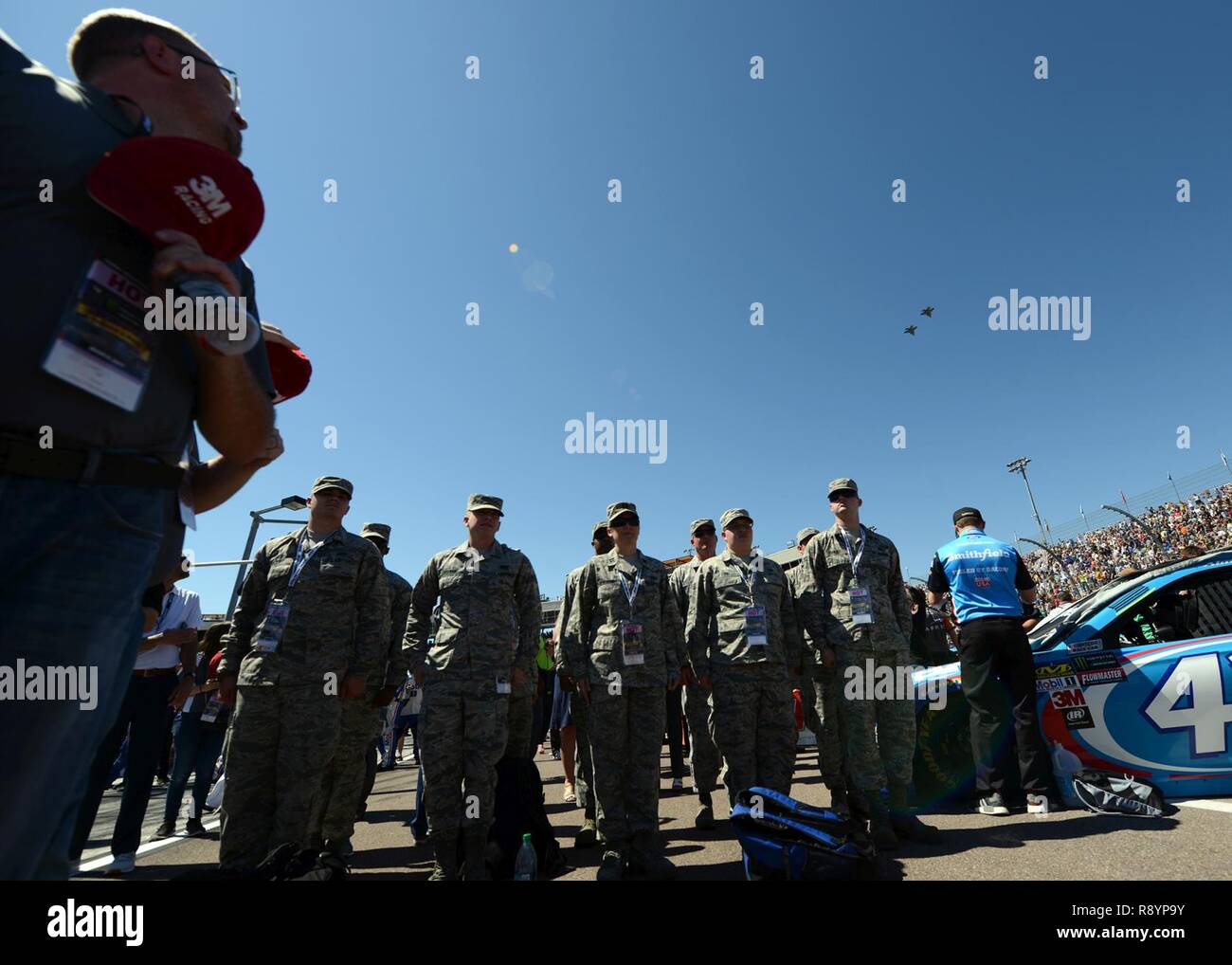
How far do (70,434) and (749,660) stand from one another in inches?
160

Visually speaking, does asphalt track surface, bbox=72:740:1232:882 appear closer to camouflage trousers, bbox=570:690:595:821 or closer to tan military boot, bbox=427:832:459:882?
camouflage trousers, bbox=570:690:595:821

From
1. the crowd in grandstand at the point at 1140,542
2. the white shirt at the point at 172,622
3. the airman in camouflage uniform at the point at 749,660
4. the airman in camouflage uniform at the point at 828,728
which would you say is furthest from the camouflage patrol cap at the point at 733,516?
the crowd in grandstand at the point at 1140,542

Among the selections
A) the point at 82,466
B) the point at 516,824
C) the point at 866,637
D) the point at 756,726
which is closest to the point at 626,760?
the point at 516,824

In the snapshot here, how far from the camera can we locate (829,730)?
4.53m

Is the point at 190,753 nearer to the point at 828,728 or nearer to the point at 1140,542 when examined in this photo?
the point at 828,728

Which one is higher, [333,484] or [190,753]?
[333,484]

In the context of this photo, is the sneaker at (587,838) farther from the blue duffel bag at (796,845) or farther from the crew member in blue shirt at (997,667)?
the crew member in blue shirt at (997,667)

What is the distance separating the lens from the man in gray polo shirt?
96 centimetres

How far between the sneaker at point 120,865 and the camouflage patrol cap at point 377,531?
290 cm

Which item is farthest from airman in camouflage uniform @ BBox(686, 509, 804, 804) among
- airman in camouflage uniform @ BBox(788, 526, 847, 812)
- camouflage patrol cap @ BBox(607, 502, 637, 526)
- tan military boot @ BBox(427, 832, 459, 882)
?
tan military boot @ BBox(427, 832, 459, 882)

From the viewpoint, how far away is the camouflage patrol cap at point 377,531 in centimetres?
592

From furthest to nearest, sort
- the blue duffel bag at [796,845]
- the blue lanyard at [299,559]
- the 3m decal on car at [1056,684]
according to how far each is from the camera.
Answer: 1. the 3m decal on car at [1056,684]
2. the blue lanyard at [299,559]
3. the blue duffel bag at [796,845]

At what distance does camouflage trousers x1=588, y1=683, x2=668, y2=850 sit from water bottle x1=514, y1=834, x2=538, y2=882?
0.48m
